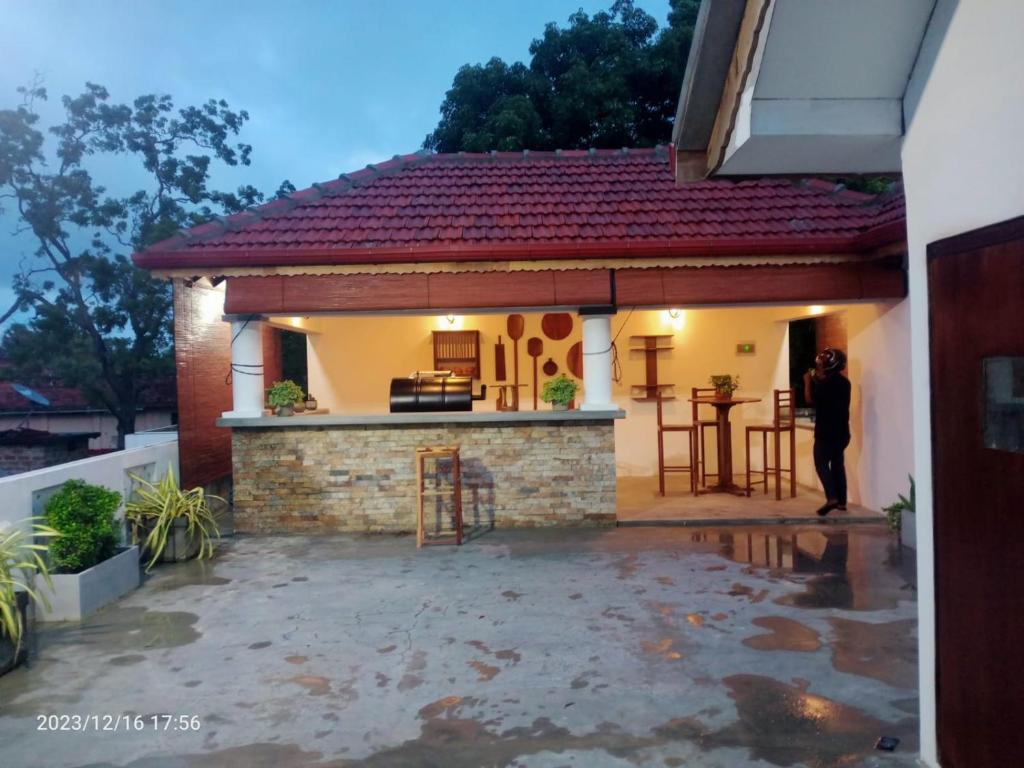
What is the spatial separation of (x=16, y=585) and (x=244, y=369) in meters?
3.98

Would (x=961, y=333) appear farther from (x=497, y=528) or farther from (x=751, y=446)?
(x=751, y=446)

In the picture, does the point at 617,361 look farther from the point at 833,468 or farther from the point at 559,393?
the point at 833,468

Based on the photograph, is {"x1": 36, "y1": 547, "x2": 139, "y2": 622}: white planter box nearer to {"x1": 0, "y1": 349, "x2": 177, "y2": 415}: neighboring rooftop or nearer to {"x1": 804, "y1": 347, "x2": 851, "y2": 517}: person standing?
{"x1": 804, "y1": 347, "x2": 851, "y2": 517}: person standing

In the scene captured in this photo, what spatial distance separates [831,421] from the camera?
848cm

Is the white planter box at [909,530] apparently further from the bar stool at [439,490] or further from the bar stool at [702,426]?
the bar stool at [439,490]

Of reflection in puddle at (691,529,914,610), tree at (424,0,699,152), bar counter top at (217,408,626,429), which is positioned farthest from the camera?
tree at (424,0,699,152)

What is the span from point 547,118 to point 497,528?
12784 millimetres

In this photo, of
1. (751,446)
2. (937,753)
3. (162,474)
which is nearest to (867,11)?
(937,753)

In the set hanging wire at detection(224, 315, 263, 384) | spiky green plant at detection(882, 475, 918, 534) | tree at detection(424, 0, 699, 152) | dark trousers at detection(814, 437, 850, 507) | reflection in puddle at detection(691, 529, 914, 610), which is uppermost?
tree at detection(424, 0, 699, 152)

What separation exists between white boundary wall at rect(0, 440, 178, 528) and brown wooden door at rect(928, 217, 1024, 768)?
Result: 19.8ft

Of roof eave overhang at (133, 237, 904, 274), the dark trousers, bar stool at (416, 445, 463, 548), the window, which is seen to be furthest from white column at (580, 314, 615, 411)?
the window

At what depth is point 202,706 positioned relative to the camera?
4.12 m

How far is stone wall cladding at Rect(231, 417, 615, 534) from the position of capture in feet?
27.4

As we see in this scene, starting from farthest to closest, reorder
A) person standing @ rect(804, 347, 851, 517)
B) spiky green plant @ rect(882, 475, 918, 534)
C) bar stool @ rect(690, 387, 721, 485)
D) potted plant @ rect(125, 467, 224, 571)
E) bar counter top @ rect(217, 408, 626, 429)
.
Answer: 1. bar stool @ rect(690, 387, 721, 485)
2. person standing @ rect(804, 347, 851, 517)
3. bar counter top @ rect(217, 408, 626, 429)
4. spiky green plant @ rect(882, 475, 918, 534)
5. potted plant @ rect(125, 467, 224, 571)
